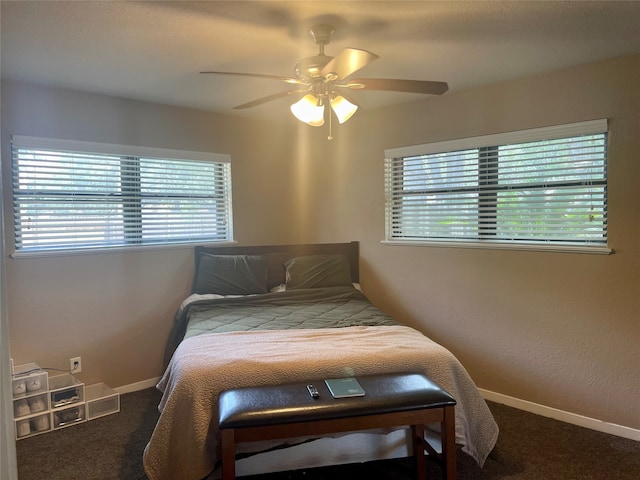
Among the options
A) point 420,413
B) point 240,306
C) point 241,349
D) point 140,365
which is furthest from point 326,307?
point 140,365

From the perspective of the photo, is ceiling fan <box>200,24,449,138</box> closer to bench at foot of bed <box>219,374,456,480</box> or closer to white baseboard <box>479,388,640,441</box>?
bench at foot of bed <box>219,374,456,480</box>

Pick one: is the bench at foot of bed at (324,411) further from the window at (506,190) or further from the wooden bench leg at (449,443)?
the window at (506,190)

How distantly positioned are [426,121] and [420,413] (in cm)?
225

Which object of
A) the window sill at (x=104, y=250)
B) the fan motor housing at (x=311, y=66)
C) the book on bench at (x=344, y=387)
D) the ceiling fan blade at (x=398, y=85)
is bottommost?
the book on bench at (x=344, y=387)

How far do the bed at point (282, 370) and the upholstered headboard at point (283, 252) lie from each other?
23.7 inches

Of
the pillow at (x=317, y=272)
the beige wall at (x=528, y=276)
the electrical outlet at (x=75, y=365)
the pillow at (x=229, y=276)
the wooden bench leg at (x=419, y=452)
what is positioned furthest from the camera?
the pillow at (x=317, y=272)

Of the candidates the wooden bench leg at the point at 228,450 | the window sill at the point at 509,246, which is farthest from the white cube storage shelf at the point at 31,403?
the window sill at the point at 509,246

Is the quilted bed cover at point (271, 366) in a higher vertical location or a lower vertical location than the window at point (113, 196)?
lower

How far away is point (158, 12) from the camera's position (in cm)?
187

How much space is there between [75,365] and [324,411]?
84.1 inches

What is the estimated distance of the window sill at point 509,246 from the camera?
8.44 ft

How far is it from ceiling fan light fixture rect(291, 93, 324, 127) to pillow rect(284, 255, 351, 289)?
4.99 feet

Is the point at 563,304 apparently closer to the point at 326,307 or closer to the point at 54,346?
the point at 326,307

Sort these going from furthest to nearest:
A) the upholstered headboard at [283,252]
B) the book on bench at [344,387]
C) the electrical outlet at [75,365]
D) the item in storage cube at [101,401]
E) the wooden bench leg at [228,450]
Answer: the upholstered headboard at [283,252]
the electrical outlet at [75,365]
the item in storage cube at [101,401]
the book on bench at [344,387]
the wooden bench leg at [228,450]
